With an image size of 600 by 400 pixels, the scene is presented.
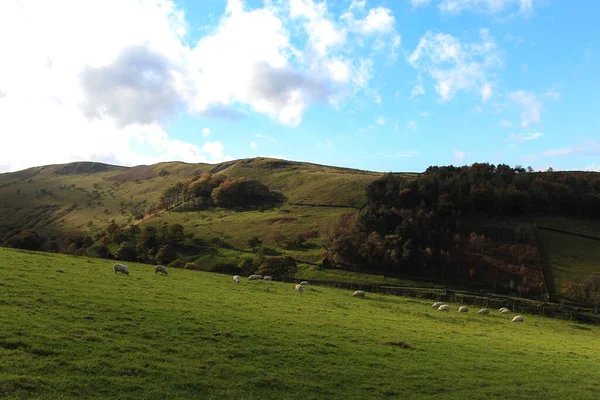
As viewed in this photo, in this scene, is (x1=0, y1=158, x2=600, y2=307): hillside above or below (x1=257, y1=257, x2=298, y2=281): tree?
above

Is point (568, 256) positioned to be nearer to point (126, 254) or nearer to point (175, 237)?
point (175, 237)

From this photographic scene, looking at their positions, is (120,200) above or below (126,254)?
above

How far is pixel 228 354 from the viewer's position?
16828 millimetres

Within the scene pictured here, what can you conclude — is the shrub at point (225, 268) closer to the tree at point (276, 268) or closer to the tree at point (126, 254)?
the tree at point (276, 268)

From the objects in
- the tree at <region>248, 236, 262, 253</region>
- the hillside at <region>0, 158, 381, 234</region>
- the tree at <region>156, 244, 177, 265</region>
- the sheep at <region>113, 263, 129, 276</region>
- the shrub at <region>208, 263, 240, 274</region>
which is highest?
the hillside at <region>0, 158, 381, 234</region>

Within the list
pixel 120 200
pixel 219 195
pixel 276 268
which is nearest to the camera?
pixel 276 268

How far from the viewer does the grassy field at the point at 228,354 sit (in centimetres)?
1338

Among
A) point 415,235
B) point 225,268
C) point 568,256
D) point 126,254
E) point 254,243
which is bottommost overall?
point 225,268

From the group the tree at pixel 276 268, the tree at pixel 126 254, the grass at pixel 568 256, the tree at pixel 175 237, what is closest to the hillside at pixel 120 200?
the tree at pixel 175 237

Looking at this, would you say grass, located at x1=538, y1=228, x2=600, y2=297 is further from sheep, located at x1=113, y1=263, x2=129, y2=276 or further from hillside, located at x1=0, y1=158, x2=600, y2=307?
sheep, located at x1=113, y1=263, x2=129, y2=276

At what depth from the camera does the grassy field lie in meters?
13.4

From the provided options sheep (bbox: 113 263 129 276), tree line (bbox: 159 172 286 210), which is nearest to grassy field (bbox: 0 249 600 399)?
sheep (bbox: 113 263 129 276)

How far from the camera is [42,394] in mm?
11523

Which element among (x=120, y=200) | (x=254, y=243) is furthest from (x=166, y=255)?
(x=120, y=200)
